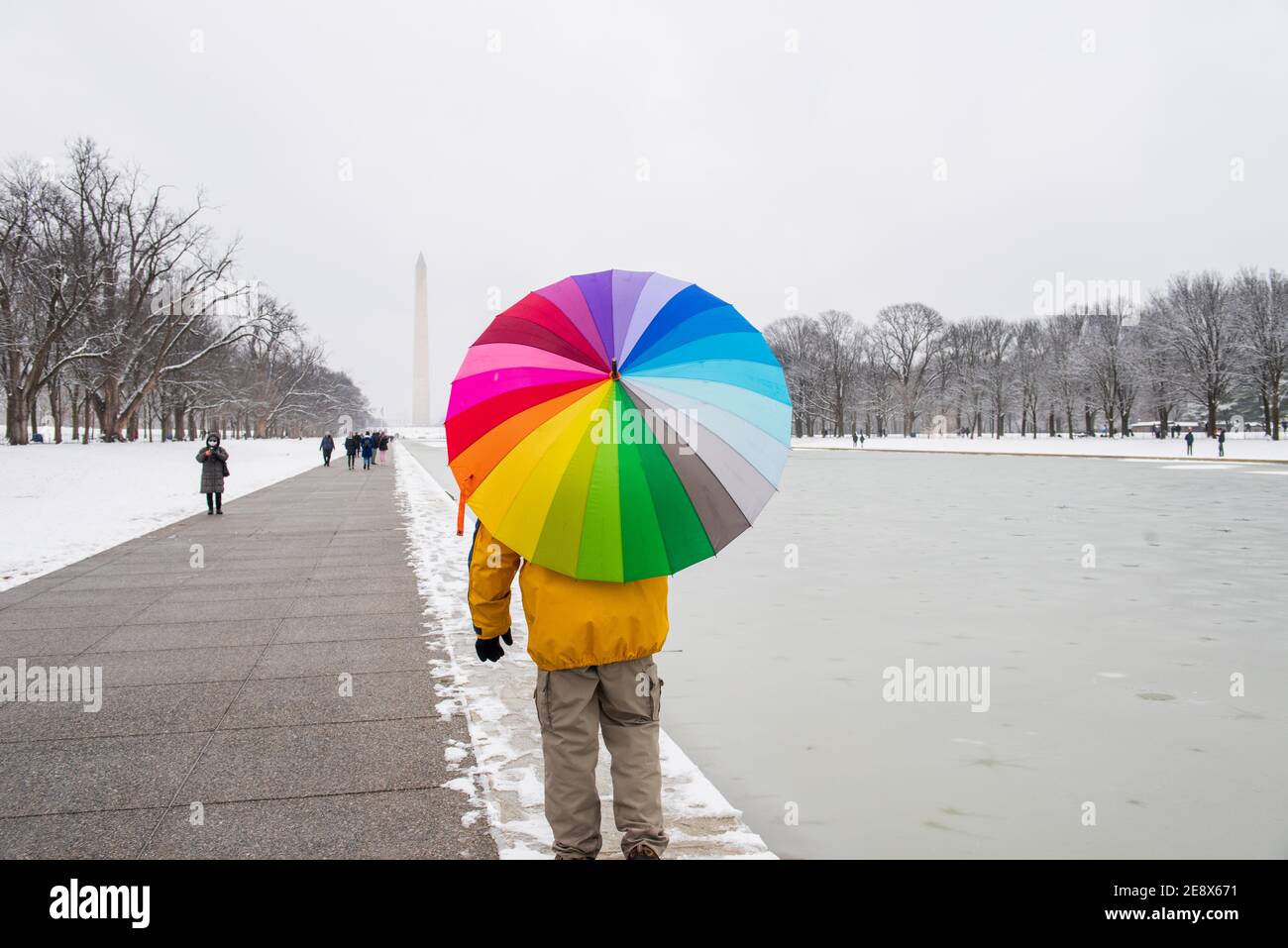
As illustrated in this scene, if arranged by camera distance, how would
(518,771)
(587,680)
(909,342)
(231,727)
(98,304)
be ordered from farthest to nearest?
(909,342), (98,304), (231,727), (518,771), (587,680)

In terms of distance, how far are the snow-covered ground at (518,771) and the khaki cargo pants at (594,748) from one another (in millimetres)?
324

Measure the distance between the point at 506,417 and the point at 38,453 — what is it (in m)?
34.0

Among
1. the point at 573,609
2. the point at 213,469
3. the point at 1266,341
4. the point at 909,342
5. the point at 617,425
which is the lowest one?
the point at 573,609

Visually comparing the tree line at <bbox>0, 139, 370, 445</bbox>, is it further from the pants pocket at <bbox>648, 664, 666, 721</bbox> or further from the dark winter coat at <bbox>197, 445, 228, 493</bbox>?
the pants pocket at <bbox>648, 664, 666, 721</bbox>

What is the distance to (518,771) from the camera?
421 centimetres

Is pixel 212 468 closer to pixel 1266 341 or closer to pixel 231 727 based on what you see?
pixel 231 727

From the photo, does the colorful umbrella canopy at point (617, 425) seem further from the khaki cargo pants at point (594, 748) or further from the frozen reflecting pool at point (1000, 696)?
the frozen reflecting pool at point (1000, 696)

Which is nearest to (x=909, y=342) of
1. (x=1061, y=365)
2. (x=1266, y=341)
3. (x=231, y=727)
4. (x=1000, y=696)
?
(x=1061, y=365)

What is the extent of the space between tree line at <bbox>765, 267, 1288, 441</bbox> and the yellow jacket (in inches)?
2585

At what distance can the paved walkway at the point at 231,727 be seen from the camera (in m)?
3.58

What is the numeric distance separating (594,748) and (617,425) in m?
1.16

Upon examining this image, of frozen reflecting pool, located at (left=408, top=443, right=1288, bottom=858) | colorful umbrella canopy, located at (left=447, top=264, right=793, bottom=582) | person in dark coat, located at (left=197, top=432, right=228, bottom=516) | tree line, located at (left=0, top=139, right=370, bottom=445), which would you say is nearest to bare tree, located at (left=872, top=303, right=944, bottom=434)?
tree line, located at (left=0, top=139, right=370, bottom=445)

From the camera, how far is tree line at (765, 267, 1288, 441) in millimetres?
59312
